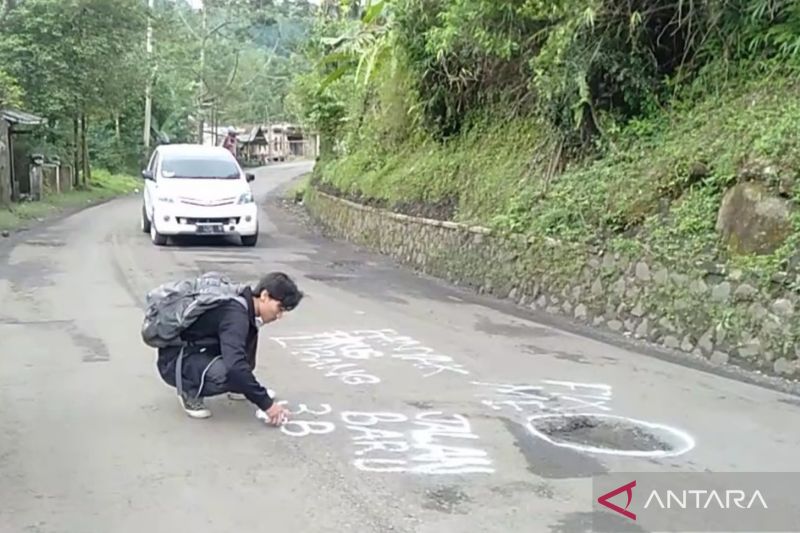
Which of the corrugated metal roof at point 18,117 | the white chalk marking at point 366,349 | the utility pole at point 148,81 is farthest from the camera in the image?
the utility pole at point 148,81

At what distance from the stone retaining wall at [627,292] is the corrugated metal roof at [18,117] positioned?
48.9ft

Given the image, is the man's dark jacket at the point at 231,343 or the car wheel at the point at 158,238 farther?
the car wheel at the point at 158,238

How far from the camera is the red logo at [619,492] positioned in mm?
4430

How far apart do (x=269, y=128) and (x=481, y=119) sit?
70.8 meters

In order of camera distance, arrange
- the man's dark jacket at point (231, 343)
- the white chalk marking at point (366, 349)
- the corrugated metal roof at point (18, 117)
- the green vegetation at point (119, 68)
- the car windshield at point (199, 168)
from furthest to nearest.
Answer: the green vegetation at point (119, 68) < the corrugated metal roof at point (18, 117) < the car windshield at point (199, 168) < the white chalk marking at point (366, 349) < the man's dark jacket at point (231, 343)

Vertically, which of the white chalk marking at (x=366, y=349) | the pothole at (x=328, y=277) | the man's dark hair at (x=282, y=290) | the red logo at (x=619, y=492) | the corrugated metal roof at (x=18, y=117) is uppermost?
the corrugated metal roof at (x=18, y=117)

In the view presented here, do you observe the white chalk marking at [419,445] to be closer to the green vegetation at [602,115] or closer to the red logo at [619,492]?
the red logo at [619,492]

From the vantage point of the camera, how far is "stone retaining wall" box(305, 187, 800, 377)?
300 inches

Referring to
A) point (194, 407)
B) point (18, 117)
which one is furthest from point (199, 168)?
point (194, 407)

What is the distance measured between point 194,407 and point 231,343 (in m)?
0.67

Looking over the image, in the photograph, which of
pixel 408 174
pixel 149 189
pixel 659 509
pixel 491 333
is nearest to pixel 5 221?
pixel 149 189

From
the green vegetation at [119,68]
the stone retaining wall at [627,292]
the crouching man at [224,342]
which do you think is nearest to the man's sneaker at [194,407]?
the crouching man at [224,342]

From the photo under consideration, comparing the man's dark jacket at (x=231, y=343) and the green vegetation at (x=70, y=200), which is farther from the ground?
the man's dark jacket at (x=231, y=343)

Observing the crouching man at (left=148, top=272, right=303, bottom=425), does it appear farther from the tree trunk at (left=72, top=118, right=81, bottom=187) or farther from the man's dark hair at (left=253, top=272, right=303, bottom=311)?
the tree trunk at (left=72, top=118, right=81, bottom=187)
